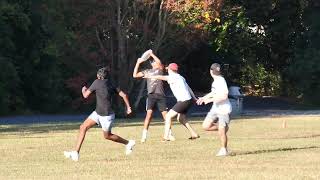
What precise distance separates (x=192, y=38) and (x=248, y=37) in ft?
51.7

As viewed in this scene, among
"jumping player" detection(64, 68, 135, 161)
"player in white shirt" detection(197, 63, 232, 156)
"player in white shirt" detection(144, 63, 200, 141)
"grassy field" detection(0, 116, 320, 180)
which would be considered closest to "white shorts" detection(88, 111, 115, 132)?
"jumping player" detection(64, 68, 135, 161)

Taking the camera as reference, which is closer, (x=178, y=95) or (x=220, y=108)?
(x=220, y=108)

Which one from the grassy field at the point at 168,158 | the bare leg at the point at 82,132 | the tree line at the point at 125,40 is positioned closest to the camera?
the grassy field at the point at 168,158

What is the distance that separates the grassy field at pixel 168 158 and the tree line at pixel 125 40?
14.7 meters

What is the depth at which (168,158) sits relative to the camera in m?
14.5

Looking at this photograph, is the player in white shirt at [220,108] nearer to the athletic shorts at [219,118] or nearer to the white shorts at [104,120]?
the athletic shorts at [219,118]

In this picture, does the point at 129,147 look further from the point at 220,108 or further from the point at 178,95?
the point at 178,95

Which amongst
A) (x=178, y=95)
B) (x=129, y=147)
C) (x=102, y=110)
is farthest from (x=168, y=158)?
(x=178, y=95)

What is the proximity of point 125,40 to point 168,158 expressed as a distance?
22002 millimetres

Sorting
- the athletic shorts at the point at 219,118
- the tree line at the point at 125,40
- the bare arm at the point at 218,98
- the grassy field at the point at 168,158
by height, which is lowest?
the tree line at the point at 125,40

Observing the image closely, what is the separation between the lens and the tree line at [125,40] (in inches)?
1405

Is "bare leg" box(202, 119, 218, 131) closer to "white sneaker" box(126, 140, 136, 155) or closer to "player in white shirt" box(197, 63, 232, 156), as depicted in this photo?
"player in white shirt" box(197, 63, 232, 156)

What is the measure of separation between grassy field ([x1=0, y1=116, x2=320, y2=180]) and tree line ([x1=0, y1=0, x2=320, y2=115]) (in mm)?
14651

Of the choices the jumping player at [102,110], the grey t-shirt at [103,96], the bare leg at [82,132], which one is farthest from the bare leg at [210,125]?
the bare leg at [82,132]
